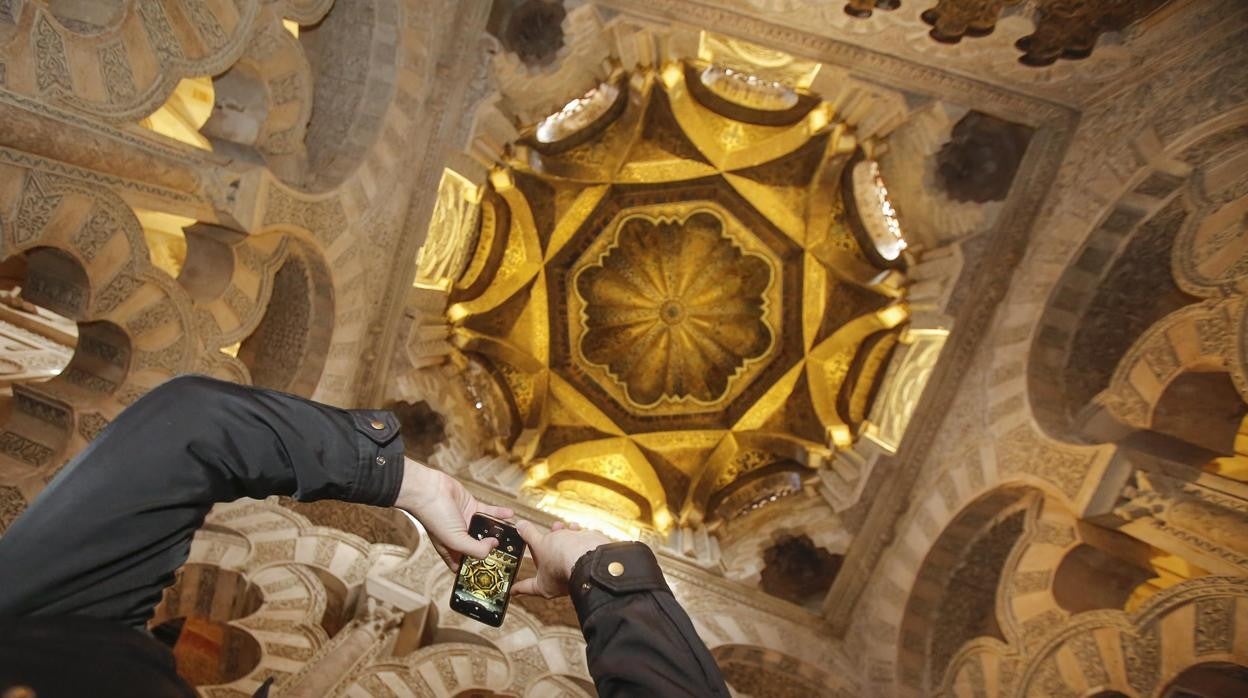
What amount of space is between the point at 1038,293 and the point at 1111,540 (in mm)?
2003

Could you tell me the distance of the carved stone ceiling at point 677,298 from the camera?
8.52 m

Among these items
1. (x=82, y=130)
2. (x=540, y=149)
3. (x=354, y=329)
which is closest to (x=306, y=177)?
(x=354, y=329)

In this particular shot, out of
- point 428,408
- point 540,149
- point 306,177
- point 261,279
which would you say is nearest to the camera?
point 261,279

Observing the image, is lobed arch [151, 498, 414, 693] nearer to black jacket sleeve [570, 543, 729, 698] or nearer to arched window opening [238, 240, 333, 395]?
arched window opening [238, 240, 333, 395]

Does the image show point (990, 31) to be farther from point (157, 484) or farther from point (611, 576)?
point (157, 484)

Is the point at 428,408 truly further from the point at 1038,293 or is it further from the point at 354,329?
the point at 1038,293

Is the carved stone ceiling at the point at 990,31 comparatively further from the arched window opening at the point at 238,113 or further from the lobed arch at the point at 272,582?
the lobed arch at the point at 272,582

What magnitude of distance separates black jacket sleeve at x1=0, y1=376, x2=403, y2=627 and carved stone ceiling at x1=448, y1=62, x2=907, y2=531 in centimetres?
654

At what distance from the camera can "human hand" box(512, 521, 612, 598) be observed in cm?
213

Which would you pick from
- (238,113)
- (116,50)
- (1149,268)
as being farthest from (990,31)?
(116,50)

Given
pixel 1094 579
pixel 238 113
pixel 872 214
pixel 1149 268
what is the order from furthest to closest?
pixel 872 214
pixel 1094 579
pixel 1149 268
pixel 238 113

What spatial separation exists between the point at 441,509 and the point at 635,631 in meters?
0.84

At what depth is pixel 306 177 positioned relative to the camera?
563 cm

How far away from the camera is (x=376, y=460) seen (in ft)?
6.07
